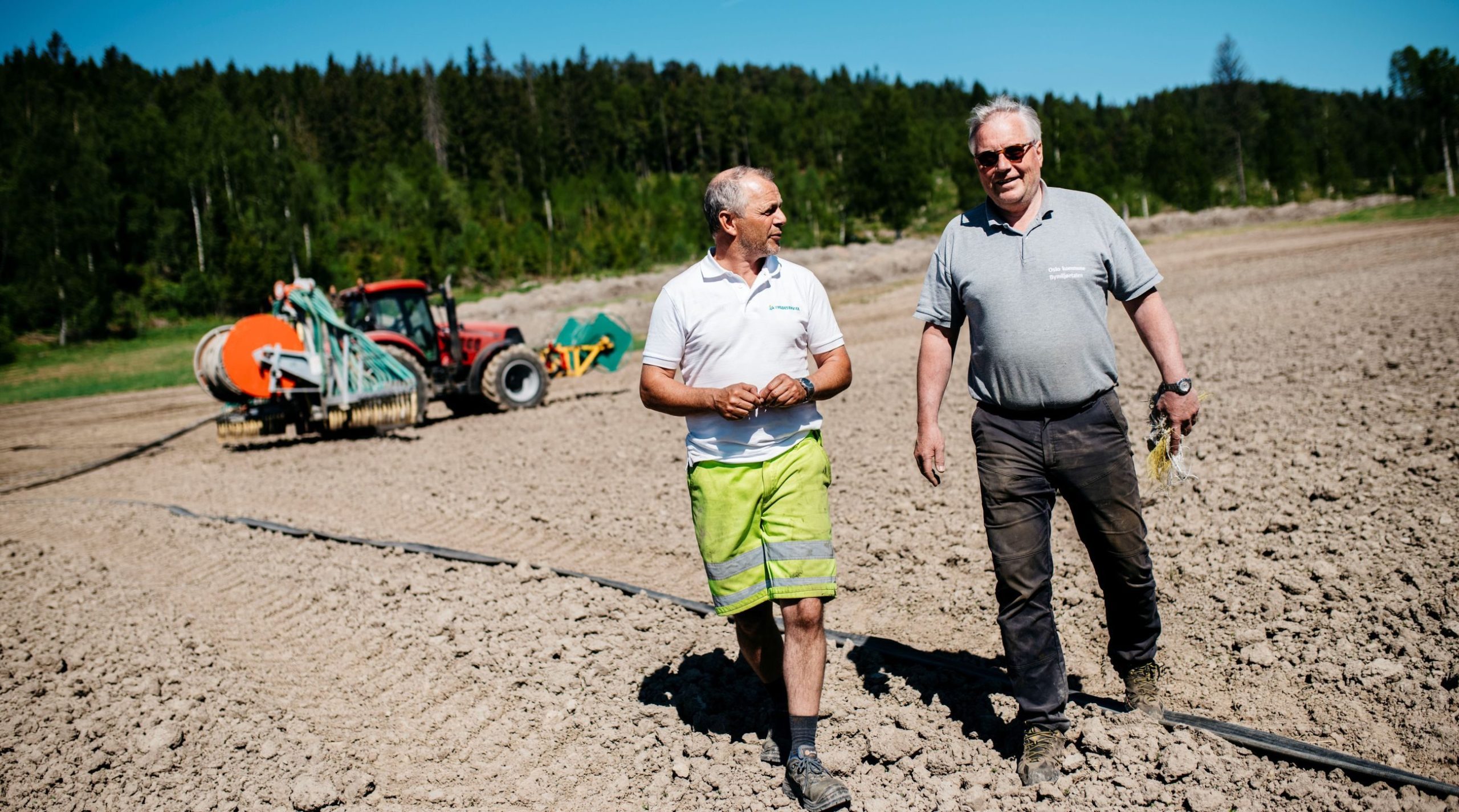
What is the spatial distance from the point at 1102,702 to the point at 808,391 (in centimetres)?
157

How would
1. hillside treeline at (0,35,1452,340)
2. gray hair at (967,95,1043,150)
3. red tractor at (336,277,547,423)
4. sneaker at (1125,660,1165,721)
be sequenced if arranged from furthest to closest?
hillside treeline at (0,35,1452,340) → red tractor at (336,277,547,423) → sneaker at (1125,660,1165,721) → gray hair at (967,95,1043,150)

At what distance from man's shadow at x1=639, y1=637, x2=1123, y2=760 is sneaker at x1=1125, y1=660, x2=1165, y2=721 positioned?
0.10 meters

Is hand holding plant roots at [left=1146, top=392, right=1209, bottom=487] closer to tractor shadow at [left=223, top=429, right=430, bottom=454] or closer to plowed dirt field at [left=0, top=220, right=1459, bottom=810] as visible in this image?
plowed dirt field at [left=0, top=220, right=1459, bottom=810]

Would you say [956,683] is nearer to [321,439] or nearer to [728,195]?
[728,195]

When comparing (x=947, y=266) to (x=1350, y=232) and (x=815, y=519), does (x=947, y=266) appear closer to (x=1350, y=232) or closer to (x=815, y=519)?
(x=815, y=519)

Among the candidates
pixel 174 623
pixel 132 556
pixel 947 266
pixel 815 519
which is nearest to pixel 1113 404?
pixel 947 266

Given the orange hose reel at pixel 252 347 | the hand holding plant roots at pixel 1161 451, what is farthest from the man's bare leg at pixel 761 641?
the orange hose reel at pixel 252 347

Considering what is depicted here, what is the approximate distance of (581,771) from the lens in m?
3.51

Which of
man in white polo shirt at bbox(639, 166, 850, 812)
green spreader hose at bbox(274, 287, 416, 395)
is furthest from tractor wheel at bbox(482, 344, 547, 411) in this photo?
man in white polo shirt at bbox(639, 166, 850, 812)

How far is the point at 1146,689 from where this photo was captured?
3182 millimetres

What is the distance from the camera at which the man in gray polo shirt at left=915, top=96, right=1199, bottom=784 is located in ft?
9.36

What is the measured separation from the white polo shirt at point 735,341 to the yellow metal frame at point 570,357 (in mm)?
11525

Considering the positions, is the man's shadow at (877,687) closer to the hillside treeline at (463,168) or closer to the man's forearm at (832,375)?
the man's forearm at (832,375)

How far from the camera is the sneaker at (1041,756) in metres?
2.96
